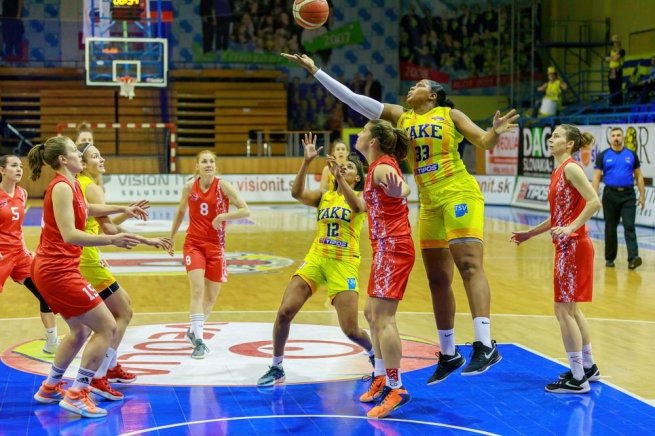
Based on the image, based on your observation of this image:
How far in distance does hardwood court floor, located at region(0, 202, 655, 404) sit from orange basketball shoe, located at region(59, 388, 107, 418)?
270cm

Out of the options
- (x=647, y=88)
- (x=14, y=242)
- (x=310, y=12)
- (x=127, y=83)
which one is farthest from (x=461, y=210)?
(x=647, y=88)

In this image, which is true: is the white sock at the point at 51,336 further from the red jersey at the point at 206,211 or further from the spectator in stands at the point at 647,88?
the spectator in stands at the point at 647,88

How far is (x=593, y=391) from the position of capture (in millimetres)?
8070

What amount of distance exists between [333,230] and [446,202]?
3.58 feet

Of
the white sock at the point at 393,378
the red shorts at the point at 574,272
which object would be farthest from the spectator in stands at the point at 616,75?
the white sock at the point at 393,378

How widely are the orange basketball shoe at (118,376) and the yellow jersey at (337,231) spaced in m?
1.89

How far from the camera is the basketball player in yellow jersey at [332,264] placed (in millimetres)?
8109

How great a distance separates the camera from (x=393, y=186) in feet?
23.5

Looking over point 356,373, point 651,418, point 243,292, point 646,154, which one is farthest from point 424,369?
point 646,154

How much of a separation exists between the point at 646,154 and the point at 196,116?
16.4 meters

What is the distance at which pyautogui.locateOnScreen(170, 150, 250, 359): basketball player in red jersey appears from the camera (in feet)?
31.1

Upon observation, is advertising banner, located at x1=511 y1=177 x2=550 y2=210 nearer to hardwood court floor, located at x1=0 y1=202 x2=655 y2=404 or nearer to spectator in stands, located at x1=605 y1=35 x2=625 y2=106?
spectator in stands, located at x1=605 y1=35 x2=625 y2=106

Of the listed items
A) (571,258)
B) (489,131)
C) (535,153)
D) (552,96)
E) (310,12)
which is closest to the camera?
(489,131)

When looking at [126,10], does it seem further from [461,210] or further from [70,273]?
[461,210]
